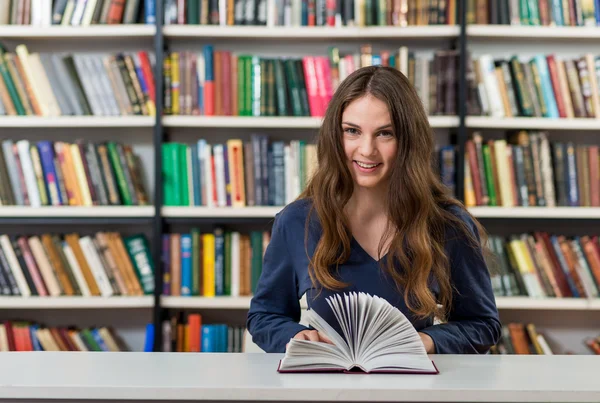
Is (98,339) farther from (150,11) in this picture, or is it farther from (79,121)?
(150,11)

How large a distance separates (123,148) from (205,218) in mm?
437

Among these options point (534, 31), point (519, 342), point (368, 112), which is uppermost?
point (534, 31)

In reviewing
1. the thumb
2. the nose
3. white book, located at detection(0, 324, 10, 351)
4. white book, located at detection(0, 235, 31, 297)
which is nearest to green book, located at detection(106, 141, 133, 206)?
white book, located at detection(0, 235, 31, 297)

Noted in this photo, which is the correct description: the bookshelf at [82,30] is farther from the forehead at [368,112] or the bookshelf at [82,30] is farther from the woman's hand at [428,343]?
the woman's hand at [428,343]

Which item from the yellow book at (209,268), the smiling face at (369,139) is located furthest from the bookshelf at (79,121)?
the smiling face at (369,139)

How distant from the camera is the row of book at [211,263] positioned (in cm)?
272

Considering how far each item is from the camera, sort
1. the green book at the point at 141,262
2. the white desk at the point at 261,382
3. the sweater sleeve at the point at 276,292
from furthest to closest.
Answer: the green book at the point at 141,262 → the sweater sleeve at the point at 276,292 → the white desk at the point at 261,382

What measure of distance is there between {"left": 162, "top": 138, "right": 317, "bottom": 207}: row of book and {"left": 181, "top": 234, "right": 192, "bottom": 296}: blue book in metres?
0.18

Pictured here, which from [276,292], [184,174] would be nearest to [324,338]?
[276,292]

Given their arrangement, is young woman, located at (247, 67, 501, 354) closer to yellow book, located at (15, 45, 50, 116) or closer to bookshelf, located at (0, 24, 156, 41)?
bookshelf, located at (0, 24, 156, 41)

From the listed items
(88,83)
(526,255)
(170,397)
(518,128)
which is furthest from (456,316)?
(88,83)

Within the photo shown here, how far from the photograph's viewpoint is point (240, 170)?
2.70 meters

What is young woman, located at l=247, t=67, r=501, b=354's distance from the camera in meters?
1.42

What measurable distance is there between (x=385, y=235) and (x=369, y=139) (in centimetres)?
22
